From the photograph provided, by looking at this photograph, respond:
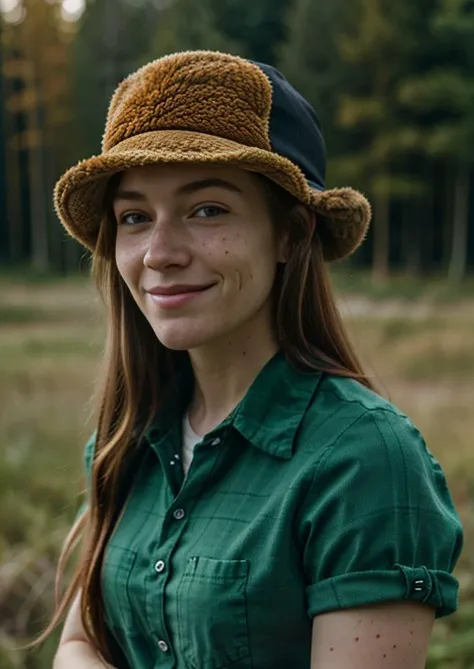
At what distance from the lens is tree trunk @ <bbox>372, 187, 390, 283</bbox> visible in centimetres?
660

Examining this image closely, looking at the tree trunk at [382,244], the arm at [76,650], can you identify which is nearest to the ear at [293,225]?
the arm at [76,650]

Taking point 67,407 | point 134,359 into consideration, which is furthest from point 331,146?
point 134,359

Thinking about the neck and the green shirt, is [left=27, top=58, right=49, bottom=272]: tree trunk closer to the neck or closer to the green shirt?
the neck

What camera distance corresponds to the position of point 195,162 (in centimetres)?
106

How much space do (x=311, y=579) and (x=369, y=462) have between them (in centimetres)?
15

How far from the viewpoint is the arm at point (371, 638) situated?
970mm

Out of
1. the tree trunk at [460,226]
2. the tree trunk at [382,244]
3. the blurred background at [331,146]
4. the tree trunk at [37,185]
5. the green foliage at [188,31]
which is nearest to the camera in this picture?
the green foliage at [188,31]

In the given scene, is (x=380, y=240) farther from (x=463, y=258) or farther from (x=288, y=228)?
(x=288, y=228)

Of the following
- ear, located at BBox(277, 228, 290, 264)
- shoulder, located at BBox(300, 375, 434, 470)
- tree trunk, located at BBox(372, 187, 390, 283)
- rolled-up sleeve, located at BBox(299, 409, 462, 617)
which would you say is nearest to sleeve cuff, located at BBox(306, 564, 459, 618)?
rolled-up sleeve, located at BBox(299, 409, 462, 617)

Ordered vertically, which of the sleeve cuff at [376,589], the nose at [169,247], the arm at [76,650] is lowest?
the arm at [76,650]

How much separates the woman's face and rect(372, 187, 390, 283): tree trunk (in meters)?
5.46

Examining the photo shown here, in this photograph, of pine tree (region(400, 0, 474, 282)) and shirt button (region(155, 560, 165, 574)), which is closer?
shirt button (region(155, 560, 165, 574))

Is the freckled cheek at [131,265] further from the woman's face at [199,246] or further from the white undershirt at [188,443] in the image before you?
the white undershirt at [188,443]

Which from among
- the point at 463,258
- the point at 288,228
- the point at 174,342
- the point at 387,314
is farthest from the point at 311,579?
the point at 463,258
